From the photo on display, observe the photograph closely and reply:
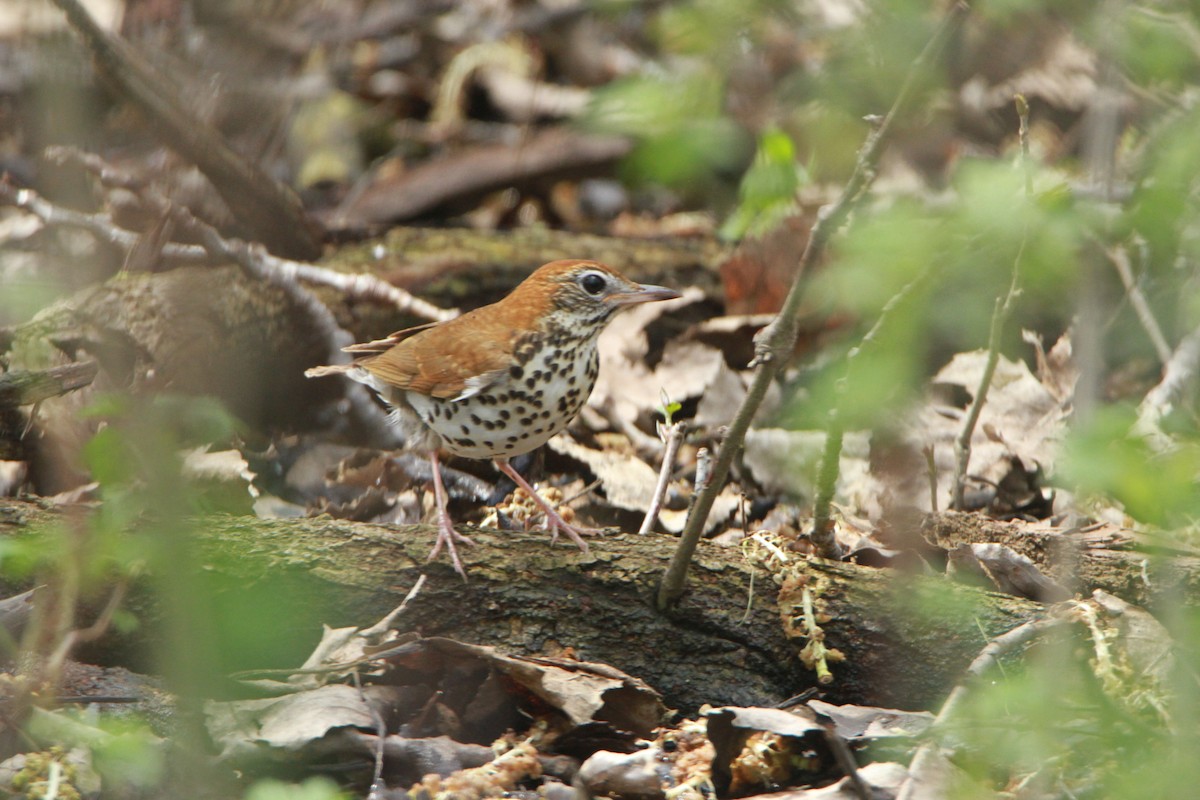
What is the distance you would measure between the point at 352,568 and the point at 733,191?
13.8ft

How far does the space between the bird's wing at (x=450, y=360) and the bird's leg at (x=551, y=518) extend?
42 centimetres

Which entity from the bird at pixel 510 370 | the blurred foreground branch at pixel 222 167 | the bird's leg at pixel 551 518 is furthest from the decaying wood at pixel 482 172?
the bird's leg at pixel 551 518

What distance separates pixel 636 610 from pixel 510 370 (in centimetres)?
94

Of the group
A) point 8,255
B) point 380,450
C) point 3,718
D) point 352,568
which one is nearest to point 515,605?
point 352,568

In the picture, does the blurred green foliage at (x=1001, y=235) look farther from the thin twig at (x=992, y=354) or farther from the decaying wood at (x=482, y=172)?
the decaying wood at (x=482, y=172)

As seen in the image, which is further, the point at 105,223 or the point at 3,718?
the point at 105,223

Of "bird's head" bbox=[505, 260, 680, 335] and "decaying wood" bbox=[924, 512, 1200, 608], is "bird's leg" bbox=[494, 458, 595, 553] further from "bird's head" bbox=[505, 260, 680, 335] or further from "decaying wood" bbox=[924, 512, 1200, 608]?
"decaying wood" bbox=[924, 512, 1200, 608]

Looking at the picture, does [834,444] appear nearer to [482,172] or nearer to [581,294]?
[581,294]

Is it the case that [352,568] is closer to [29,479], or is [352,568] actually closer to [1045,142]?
[29,479]

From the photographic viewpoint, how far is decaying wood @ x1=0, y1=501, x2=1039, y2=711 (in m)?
3.02

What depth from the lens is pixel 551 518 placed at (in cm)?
354

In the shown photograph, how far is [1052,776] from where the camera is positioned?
85.2 inches

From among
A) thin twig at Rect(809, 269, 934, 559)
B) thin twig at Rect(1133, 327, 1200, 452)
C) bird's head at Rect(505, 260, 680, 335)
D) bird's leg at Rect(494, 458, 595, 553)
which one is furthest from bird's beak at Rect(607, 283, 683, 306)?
thin twig at Rect(1133, 327, 1200, 452)

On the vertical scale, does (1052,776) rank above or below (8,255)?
below
